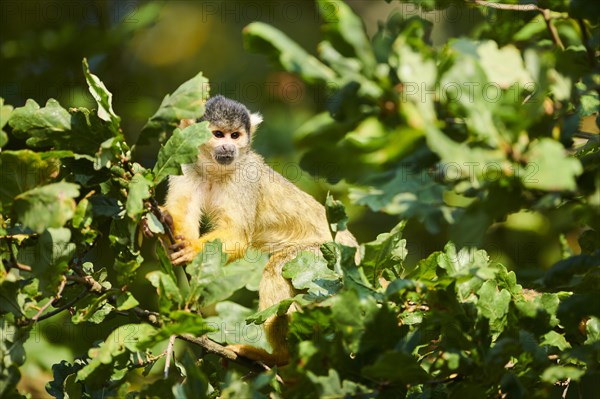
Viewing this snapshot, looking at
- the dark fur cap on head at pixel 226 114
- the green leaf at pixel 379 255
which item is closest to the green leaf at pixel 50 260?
the green leaf at pixel 379 255

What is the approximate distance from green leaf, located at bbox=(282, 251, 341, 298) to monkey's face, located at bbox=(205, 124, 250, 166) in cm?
206

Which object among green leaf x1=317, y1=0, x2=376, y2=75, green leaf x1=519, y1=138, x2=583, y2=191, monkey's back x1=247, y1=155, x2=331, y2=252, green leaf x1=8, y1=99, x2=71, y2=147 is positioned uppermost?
green leaf x1=317, y1=0, x2=376, y2=75

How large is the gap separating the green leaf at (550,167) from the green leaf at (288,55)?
51 cm

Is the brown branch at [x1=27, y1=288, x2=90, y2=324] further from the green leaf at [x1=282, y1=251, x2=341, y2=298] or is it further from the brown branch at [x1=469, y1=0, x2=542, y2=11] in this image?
the brown branch at [x1=469, y1=0, x2=542, y2=11]

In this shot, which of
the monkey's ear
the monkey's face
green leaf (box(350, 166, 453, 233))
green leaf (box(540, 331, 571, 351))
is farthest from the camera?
the monkey's ear

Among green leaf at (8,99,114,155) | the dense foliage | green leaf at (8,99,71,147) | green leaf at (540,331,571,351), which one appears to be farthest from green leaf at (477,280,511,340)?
green leaf at (8,99,71,147)

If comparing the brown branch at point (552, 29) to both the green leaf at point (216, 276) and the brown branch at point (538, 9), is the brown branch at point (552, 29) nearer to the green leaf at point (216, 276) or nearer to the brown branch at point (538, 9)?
the brown branch at point (538, 9)

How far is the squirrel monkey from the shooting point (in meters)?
4.70

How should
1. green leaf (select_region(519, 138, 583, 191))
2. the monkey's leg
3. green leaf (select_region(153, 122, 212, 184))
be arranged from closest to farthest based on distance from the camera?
Answer: green leaf (select_region(519, 138, 583, 191)) → green leaf (select_region(153, 122, 212, 184)) → the monkey's leg

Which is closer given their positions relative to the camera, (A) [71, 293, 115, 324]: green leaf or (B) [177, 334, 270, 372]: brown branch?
(A) [71, 293, 115, 324]: green leaf

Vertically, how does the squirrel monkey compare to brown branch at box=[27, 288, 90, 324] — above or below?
below

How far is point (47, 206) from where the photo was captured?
7.34ft

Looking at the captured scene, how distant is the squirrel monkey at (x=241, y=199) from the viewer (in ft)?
15.4

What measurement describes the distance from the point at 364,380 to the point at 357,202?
73cm
